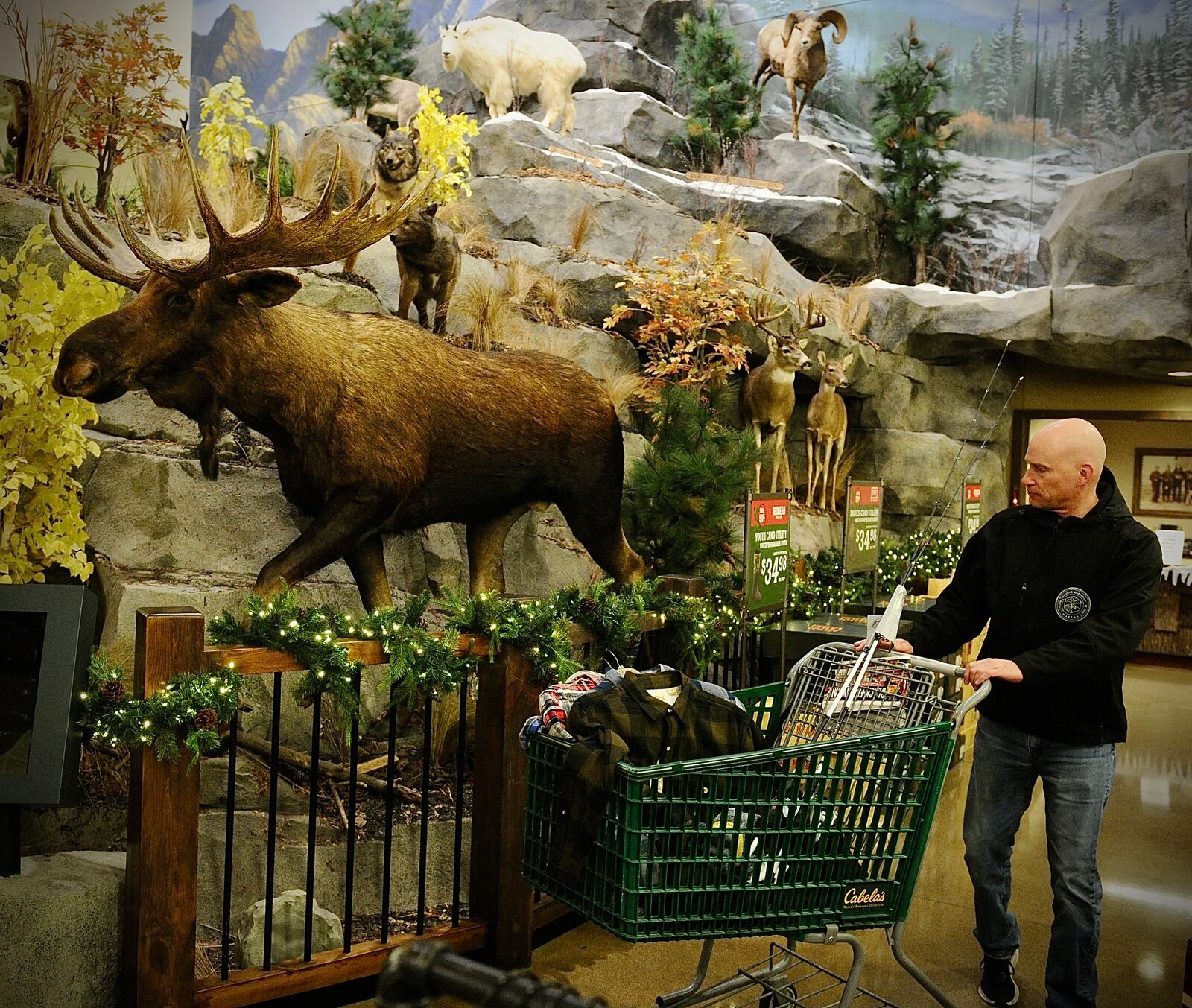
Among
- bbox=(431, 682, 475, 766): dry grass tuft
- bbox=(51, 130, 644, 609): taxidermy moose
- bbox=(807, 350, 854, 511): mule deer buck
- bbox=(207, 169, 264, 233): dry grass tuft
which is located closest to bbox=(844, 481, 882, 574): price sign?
bbox=(51, 130, 644, 609): taxidermy moose

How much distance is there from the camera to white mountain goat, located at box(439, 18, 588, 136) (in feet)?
26.1

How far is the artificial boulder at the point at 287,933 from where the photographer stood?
3.25 metres

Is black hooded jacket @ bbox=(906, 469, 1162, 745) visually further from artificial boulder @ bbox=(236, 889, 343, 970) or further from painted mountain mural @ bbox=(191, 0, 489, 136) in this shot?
painted mountain mural @ bbox=(191, 0, 489, 136)

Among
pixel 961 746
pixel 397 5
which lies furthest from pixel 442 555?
pixel 397 5

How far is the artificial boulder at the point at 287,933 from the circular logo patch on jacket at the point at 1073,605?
2307mm

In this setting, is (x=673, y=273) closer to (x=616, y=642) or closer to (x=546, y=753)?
(x=616, y=642)

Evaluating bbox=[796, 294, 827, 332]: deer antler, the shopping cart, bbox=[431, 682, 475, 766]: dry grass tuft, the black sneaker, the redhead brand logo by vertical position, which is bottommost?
the black sneaker

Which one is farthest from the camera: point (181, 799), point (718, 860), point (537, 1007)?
point (181, 799)

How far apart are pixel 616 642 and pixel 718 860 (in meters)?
1.44

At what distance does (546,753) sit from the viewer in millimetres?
2281

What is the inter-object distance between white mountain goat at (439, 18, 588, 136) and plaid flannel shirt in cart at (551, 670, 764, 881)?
6.66 m

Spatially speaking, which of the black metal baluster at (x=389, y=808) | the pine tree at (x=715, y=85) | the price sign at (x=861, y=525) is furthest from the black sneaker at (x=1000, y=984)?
the pine tree at (x=715, y=85)

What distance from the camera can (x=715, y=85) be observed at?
9.84 metres

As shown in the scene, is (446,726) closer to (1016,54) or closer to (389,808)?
(389,808)
